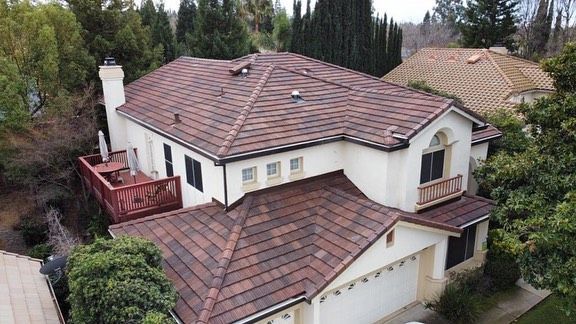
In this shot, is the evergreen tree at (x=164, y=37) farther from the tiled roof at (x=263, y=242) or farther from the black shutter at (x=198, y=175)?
the tiled roof at (x=263, y=242)

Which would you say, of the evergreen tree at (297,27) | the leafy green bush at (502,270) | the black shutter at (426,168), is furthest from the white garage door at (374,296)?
the evergreen tree at (297,27)

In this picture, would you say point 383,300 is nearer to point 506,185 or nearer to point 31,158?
point 506,185

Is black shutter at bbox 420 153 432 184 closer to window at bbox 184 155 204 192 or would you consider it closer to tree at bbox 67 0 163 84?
window at bbox 184 155 204 192

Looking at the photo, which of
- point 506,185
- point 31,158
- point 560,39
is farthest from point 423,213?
point 560,39

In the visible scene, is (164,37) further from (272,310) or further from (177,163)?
(272,310)

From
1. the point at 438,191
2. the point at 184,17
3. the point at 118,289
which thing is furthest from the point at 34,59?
the point at 184,17

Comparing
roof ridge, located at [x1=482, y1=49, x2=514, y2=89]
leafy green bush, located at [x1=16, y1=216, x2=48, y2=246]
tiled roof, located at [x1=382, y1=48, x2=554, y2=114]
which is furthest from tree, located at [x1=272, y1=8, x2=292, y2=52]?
leafy green bush, located at [x1=16, y1=216, x2=48, y2=246]
